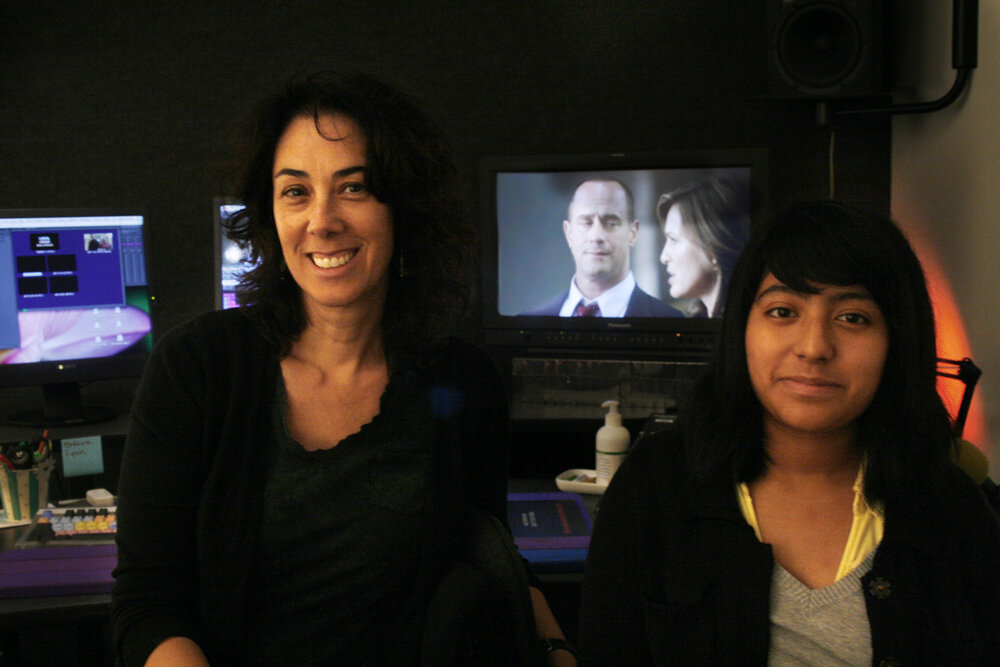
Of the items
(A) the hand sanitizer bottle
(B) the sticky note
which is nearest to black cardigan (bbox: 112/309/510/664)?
(A) the hand sanitizer bottle

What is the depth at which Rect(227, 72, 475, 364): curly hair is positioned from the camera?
1229 mm

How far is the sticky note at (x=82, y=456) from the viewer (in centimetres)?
187

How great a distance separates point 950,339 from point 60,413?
6.70 feet

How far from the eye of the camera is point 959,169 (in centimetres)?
197

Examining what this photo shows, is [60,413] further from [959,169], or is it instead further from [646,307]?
[959,169]

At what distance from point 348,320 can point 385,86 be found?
342 millimetres

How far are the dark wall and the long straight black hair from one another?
5.01ft

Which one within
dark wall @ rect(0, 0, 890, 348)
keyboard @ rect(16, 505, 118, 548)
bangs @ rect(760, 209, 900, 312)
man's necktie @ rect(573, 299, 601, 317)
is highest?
dark wall @ rect(0, 0, 890, 348)

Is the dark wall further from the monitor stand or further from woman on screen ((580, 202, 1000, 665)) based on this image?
woman on screen ((580, 202, 1000, 665))

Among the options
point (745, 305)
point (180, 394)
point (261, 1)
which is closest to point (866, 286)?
point (745, 305)

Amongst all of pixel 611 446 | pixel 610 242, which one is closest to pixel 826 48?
pixel 610 242

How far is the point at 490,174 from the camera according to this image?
2.28 meters

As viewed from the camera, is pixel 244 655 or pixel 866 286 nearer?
pixel 866 286

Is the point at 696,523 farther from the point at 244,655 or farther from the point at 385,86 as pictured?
the point at 385,86
